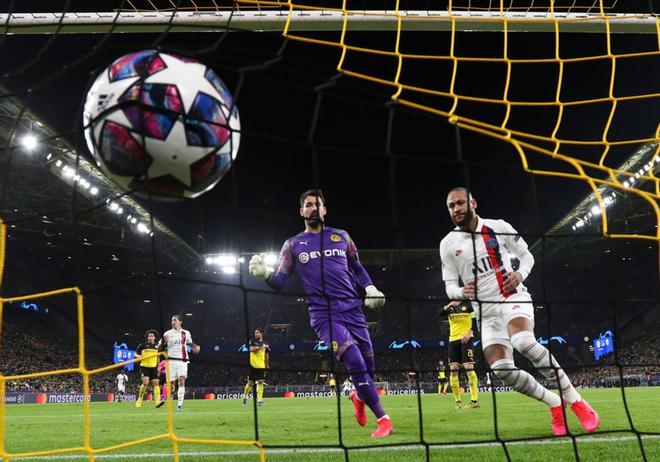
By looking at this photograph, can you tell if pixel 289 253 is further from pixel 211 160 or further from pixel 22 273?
pixel 22 273

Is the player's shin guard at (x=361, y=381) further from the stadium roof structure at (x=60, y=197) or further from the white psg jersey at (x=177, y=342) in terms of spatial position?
the stadium roof structure at (x=60, y=197)

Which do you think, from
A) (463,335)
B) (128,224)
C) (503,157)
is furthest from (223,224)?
(463,335)

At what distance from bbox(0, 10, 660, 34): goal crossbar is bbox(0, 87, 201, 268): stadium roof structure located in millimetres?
9646

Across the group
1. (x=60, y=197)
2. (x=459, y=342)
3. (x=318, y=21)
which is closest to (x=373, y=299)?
(x=318, y=21)

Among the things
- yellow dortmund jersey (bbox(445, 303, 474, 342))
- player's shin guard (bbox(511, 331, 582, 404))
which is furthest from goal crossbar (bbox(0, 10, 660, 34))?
yellow dortmund jersey (bbox(445, 303, 474, 342))

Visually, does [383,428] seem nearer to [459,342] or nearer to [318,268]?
[318,268]

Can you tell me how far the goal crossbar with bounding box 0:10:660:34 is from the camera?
13.8ft

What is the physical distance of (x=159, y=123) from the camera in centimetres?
293

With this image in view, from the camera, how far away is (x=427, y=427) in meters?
5.56

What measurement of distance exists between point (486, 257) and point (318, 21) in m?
2.19

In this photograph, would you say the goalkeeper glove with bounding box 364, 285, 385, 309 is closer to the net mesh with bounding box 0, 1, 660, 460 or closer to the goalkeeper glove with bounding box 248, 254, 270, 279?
the net mesh with bounding box 0, 1, 660, 460

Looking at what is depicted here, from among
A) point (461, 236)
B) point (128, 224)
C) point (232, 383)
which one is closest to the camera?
point (461, 236)

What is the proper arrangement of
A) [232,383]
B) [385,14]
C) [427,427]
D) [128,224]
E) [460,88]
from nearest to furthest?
[385,14], [427,427], [460,88], [128,224], [232,383]

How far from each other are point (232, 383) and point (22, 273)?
38.7 feet
